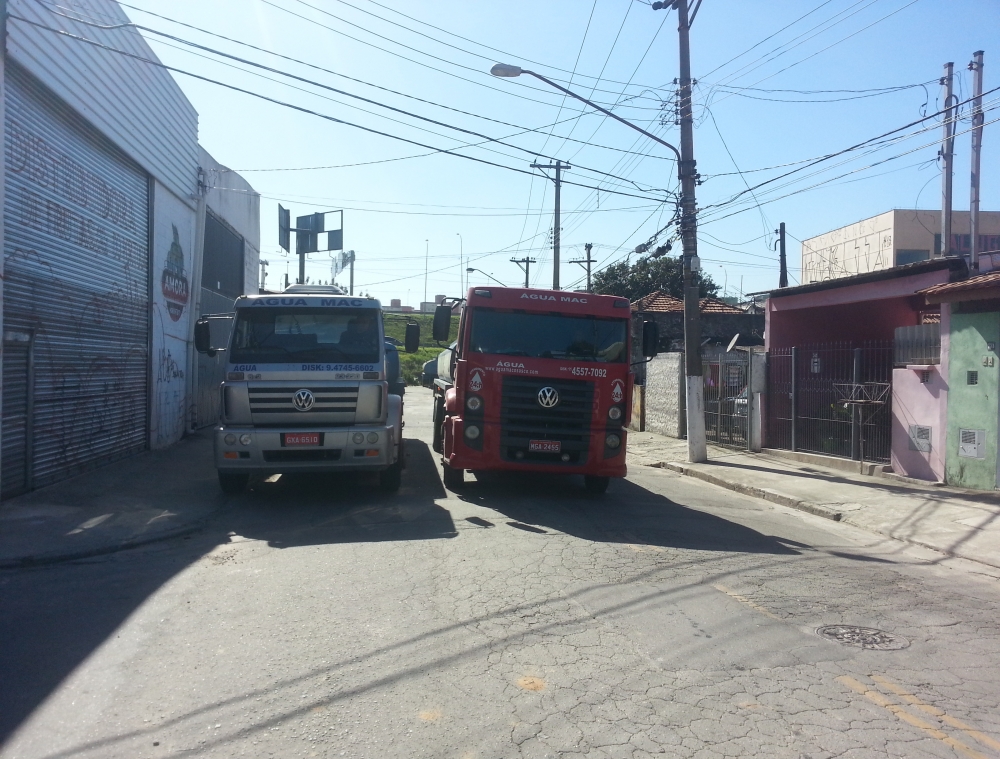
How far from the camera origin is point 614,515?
10086 mm

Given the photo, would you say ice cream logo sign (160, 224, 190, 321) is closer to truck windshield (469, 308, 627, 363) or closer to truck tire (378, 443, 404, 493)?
truck tire (378, 443, 404, 493)

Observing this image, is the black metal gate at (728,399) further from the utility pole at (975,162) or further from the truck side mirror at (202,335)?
the truck side mirror at (202,335)

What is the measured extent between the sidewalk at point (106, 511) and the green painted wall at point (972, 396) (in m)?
10.8

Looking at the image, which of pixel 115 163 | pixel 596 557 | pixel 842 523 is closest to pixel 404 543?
pixel 596 557

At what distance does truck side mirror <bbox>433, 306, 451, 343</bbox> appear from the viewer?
11.5 metres

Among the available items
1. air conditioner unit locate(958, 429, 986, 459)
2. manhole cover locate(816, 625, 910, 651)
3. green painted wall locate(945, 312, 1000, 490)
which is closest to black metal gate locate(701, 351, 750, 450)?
green painted wall locate(945, 312, 1000, 490)

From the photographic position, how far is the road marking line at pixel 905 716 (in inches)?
155

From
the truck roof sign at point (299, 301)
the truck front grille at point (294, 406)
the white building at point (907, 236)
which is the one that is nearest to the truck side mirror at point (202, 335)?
the truck roof sign at point (299, 301)

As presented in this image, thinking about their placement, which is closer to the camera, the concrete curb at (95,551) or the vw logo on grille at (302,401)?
the concrete curb at (95,551)

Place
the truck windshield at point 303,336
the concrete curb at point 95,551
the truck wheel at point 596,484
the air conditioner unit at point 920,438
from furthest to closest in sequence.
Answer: the air conditioner unit at point 920,438 < the truck wheel at point 596,484 < the truck windshield at point 303,336 < the concrete curb at point 95,551

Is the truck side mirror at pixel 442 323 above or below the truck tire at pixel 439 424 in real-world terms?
above

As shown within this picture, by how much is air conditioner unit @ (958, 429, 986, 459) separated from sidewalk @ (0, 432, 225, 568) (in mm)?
10785

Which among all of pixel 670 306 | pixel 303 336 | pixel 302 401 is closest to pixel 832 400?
pixel 303 336

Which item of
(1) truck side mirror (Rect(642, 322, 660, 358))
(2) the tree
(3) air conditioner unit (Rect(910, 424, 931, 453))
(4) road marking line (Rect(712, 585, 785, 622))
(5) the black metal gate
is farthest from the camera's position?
(2) the tree
